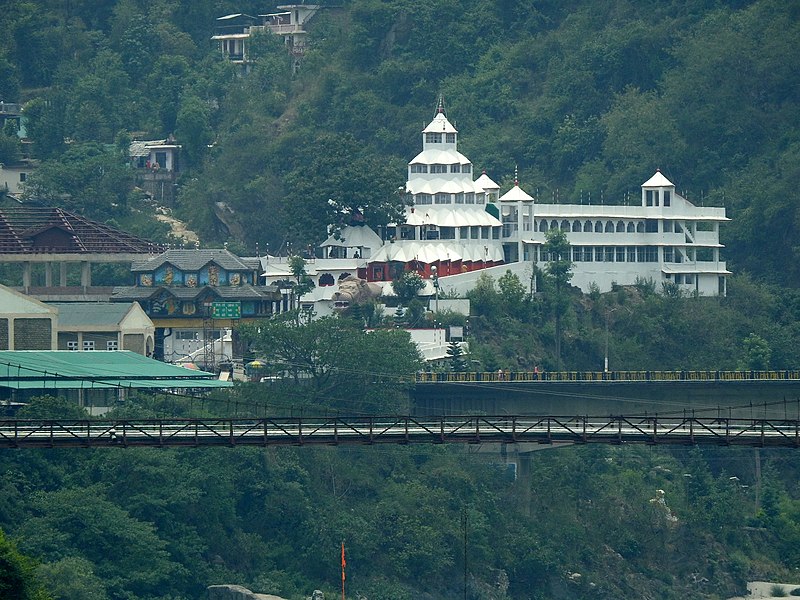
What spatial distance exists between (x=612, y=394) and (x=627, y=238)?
94.3 feet

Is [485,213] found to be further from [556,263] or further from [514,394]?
[514,394]

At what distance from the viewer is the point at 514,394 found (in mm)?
156625

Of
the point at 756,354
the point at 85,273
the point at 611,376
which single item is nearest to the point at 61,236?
the point at 85,273

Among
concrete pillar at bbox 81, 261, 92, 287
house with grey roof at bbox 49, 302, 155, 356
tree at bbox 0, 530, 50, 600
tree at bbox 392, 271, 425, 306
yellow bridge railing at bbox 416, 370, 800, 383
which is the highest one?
concrete pillar at bbox 81, 261, 92, 287

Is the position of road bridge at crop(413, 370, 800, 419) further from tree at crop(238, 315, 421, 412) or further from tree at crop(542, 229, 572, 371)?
tree at crop(542, 229, 572, 371)

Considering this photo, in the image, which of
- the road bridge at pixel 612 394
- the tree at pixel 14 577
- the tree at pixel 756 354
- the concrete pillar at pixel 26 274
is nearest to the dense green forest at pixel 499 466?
the tree at pixel 14 577

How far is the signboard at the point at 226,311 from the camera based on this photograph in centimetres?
17062

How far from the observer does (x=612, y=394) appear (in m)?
156

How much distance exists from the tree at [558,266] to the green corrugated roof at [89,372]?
85.6ft

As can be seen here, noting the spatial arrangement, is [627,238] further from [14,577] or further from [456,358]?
[14,577]

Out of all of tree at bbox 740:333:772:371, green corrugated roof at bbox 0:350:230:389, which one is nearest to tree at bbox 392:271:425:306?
green corrugated roof at bbox 0:350:230:389

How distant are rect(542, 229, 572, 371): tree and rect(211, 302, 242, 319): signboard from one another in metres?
18.5

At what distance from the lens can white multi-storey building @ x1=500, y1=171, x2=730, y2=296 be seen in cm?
18112

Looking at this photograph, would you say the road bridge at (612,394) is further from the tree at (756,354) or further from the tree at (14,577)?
the tree at (14,577)
